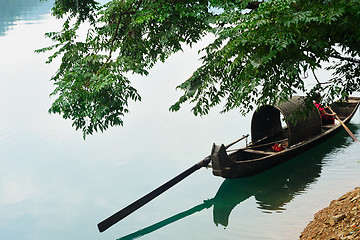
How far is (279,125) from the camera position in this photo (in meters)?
16.9

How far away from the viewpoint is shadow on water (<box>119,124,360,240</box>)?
12648 millimetres

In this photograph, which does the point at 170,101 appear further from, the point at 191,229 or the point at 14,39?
the point at 14,39

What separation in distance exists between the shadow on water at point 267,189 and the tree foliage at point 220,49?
4.51m

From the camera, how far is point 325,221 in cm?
980

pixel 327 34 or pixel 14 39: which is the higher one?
pixel 14 39

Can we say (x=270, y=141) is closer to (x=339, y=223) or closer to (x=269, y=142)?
(x=269, y=142)

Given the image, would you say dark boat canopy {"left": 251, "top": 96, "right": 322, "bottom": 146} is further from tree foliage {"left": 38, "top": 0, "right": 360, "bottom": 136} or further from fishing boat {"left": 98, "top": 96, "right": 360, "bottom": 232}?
tree foliage {"left": 38, "top": 0, "right": 360, "bottom": 136}

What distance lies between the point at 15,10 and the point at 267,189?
2314 inches

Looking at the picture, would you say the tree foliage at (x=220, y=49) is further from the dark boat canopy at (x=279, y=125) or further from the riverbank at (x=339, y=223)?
the dark boat canopy at (x=279, y=125)

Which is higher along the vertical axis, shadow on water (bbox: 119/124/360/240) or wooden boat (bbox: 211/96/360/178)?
wooden boat (bbox: 211/96/360/178)

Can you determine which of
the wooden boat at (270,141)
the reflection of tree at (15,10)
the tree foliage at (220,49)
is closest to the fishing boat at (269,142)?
the wooden boat at (270,141)

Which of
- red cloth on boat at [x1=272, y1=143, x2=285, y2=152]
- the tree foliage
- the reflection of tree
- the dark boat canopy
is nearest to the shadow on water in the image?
red cloth on boat at [x1=272, y1=143, x2=285, y2=152]

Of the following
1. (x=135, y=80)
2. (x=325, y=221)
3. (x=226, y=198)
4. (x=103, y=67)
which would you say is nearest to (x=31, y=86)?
(x=135, y=80)

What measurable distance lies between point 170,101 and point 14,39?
82.8 ft
